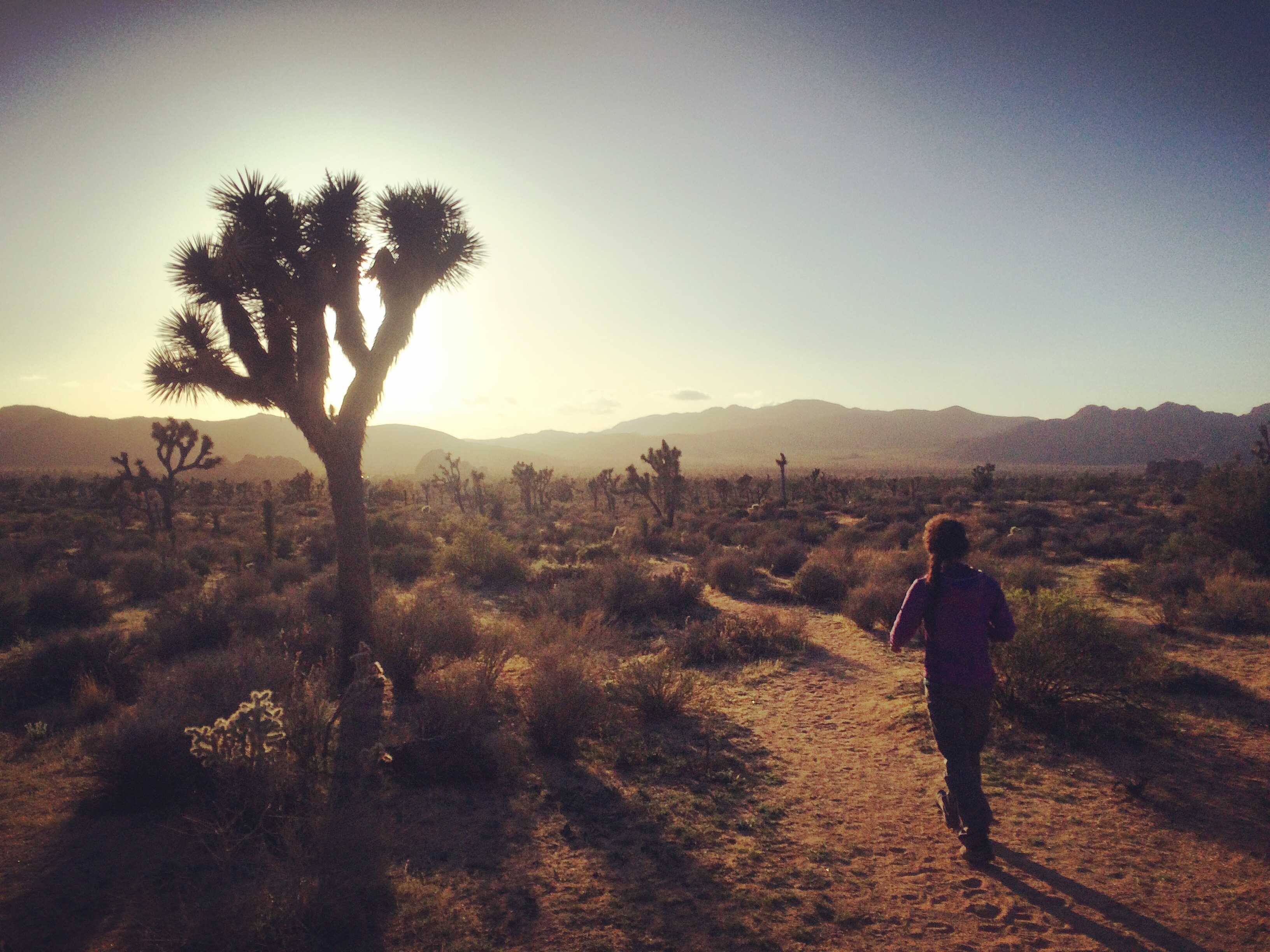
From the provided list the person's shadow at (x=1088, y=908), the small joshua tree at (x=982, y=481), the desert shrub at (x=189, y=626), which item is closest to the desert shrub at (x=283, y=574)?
the desert shrub at (x=189, y=626)

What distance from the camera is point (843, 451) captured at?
5650 inches

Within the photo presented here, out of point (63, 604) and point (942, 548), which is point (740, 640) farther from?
point (63, 604)

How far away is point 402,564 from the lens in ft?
51.0

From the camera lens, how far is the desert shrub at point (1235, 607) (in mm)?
9242

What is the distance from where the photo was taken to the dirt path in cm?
354

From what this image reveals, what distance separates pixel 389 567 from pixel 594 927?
13.0m

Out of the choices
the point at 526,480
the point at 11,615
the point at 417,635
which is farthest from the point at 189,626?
the point at 526,480

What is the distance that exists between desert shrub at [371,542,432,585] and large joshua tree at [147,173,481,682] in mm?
6972

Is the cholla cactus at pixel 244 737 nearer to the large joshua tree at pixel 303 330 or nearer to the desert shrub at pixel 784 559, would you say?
the large joshua tree at pixel 303 330

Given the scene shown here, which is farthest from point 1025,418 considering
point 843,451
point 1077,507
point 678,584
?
point 678,584

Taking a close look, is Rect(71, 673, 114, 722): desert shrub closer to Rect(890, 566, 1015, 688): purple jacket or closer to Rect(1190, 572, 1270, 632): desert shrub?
Rect(890, 566, 1015, 688): purple jacket

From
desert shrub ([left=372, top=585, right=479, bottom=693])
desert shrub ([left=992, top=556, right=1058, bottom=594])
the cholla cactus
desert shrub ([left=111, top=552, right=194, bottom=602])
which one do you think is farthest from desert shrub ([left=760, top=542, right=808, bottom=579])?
desert shrub ([left=111, top=552, right=194, bottom=602])

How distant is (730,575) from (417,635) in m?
→ 7.46

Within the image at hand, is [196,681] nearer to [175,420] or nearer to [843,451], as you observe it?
[175,420]
